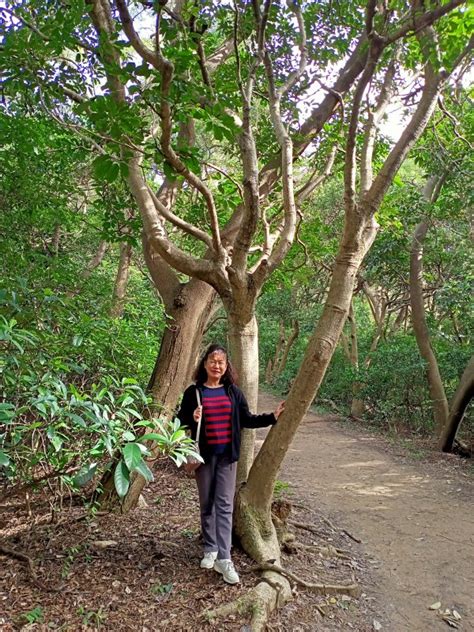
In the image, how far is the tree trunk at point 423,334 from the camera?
10672 mm

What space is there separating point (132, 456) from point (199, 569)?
220cm

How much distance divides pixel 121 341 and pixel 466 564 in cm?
405

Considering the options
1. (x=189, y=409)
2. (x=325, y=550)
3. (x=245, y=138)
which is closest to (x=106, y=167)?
(x=245, y=138)

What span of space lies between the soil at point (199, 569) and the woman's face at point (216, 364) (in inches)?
57.7

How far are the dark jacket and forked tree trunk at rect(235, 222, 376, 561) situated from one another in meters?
0.19

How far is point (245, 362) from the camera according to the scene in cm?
426

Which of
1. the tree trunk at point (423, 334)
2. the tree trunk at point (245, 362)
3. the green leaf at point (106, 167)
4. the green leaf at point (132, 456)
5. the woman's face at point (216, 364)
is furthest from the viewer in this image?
the tree trunk at point (423, 334)

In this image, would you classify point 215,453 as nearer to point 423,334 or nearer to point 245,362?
point 245,362

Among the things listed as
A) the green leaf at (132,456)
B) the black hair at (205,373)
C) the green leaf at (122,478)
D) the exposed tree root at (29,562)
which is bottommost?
the exposed tree root at (29,562)

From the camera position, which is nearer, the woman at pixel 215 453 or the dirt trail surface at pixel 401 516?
the woman at pixel 215 453

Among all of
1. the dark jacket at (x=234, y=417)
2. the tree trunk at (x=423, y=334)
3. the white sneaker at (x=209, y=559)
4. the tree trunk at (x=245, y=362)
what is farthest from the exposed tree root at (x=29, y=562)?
the tree trunk at (x=423, y=334)

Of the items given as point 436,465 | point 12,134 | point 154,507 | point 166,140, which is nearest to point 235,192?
point 12,134

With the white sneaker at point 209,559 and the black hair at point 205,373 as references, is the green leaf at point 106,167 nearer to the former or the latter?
the black hair at point 205,373

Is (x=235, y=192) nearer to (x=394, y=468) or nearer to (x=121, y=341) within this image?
(x=121, y=341)
